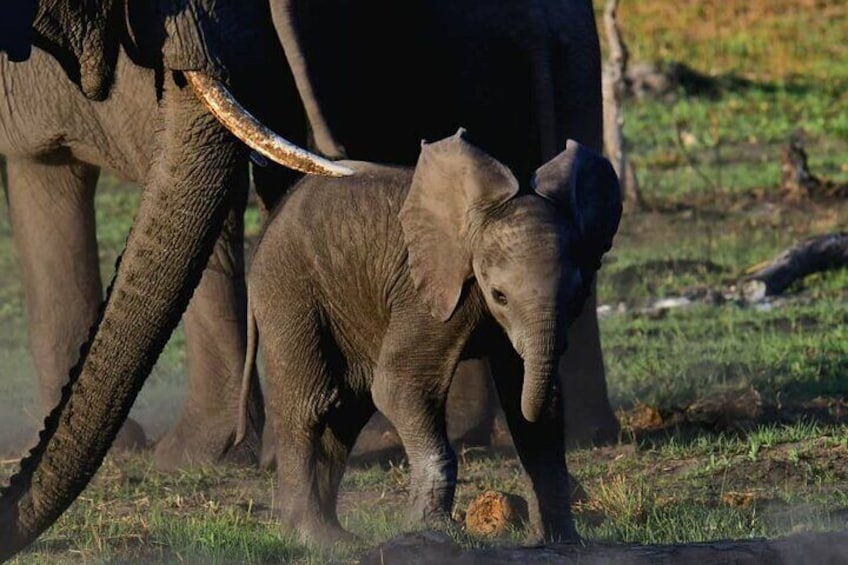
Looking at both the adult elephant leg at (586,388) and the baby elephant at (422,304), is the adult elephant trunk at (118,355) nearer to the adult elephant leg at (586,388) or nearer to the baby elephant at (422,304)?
the baby elephant at (422,304)

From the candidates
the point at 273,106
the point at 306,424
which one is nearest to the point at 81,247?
the point at 273,106

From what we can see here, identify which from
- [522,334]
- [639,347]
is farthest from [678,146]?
[522,334]

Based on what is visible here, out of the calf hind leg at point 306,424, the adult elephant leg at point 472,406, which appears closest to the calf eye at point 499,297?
the calf hind leg at point 306,424

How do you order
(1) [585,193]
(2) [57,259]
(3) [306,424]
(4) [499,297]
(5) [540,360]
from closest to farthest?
(5) [540,360] → (4) [499,297] → (1) [585,193] → (3) [306,424] → (2) [57,259]

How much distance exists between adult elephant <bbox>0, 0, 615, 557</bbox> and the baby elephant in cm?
45

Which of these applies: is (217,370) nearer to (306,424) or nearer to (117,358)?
(306,424)

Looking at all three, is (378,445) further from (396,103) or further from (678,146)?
(678,146)

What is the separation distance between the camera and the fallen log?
5449 millimetres

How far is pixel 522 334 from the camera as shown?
6.26 metres

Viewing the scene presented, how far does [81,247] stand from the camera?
938 cm

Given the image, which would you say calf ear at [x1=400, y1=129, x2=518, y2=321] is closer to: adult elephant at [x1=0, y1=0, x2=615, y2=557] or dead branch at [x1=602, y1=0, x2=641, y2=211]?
adult elephant at [x1=0, y1=0, x2=615, y2=557]

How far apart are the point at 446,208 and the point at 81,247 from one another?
3124 millimetres

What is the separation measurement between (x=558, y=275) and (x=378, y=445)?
2.83m

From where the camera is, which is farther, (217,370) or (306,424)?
(217,370)
